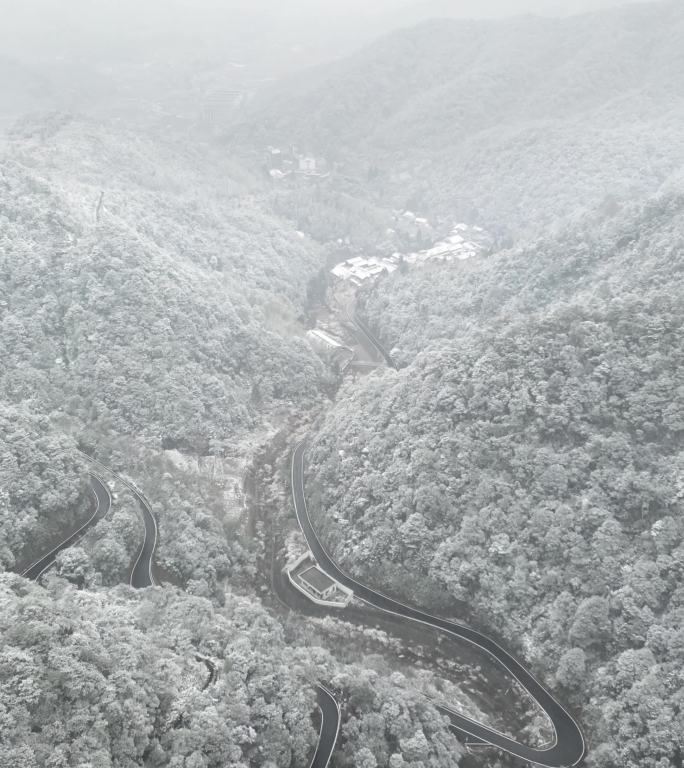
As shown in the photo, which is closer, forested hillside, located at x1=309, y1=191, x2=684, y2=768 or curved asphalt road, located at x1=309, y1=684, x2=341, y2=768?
curved asphalt road, located at x1=309, y1=684, x2=341, y2=768

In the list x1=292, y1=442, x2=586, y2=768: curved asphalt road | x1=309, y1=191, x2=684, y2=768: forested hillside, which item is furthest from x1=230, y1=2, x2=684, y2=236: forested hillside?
x1=292, y1=442, x2=586, y2=768: curved asphalt road

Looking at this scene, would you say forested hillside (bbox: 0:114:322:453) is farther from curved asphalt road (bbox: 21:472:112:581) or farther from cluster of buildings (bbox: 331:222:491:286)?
cluster of buildings (bbox: 331:222:491:286)

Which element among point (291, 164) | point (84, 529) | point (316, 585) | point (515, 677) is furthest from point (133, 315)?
point (291, 164)

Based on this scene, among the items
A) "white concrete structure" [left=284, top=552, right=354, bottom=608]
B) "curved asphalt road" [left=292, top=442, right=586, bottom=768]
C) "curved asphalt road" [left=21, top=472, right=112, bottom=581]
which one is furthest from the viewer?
"white concrete structure" [left=284, top=552, right=354, bottom=608]

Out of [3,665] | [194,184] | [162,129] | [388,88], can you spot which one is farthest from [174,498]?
[388,88]

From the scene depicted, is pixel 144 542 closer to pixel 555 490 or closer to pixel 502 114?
pixel 555 490

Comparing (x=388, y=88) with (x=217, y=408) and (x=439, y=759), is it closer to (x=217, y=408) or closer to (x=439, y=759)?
(x=217, y=408)

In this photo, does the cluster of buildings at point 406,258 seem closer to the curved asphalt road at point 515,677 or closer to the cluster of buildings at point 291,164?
the cluster of buildings at point 291,164
